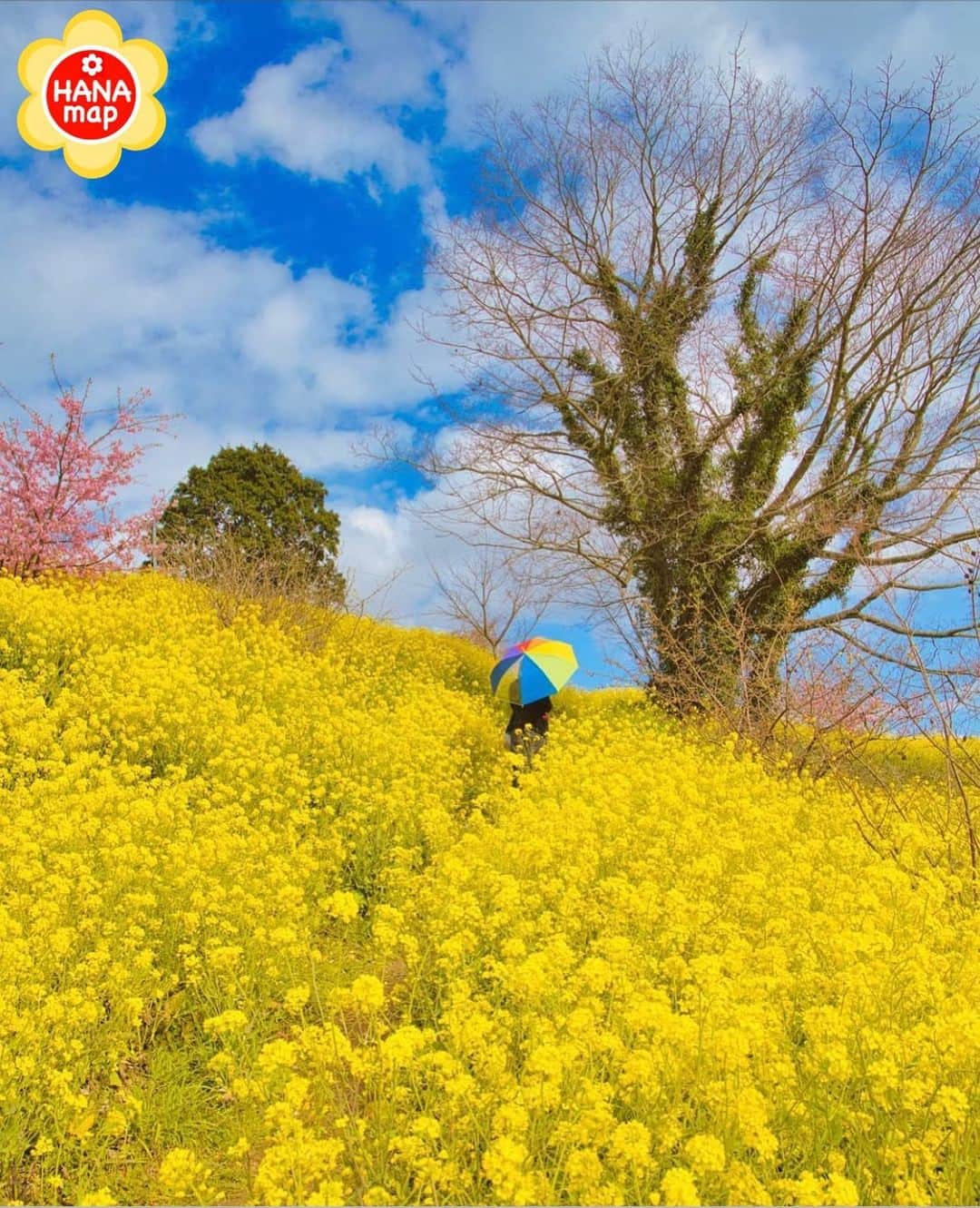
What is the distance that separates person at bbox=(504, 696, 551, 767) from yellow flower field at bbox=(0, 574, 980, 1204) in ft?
4.58

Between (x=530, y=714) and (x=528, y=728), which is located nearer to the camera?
(x=528, y=728)

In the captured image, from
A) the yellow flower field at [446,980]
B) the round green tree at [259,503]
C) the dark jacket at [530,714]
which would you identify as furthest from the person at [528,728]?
the round green tree at [259,503]

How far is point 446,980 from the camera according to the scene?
4.84 metres

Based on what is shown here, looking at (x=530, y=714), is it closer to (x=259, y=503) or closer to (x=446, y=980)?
(x=446, y=980)

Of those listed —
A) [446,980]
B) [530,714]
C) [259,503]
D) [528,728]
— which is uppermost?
[259,503]

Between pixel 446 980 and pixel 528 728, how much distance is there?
619cm

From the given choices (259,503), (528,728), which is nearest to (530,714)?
(528,728)

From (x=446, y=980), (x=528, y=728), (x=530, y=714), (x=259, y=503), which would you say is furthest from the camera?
(x=259, y=503)

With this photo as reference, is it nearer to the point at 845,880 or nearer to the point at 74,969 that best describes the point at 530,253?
the point at 845,880

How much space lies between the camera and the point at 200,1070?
455cm

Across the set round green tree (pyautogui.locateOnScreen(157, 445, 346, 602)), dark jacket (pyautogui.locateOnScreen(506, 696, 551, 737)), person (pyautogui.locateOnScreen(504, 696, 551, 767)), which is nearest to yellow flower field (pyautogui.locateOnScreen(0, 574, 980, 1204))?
person (pyautogui.locateOnScreen(504, 696, 551, 767))

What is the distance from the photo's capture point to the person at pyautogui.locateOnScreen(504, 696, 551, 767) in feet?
35.3

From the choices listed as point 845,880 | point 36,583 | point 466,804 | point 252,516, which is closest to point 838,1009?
point 845,880

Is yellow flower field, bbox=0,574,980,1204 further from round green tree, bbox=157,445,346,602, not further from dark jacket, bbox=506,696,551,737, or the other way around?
round green tree, bbox=157,445,346,602
